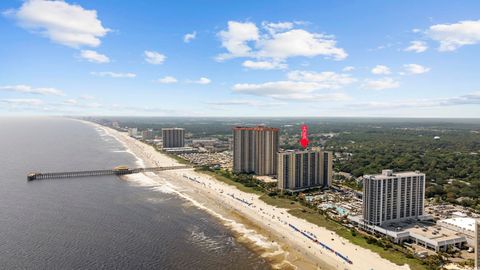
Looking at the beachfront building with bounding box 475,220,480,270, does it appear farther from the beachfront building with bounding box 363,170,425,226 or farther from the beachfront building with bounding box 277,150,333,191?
the beachfront building with bounding box 277,150,333,191

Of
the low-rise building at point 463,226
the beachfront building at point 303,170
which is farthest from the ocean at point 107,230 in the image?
the low-rise building at point 463,226

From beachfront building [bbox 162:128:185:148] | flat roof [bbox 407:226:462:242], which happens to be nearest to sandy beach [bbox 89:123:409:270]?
flat roof [bbox 407:226:462:242]

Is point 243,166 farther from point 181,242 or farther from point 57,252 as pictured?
point 57,252

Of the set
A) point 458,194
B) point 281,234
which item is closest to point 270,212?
point 281,234

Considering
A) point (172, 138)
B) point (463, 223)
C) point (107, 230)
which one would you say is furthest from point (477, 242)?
point (172, 138)

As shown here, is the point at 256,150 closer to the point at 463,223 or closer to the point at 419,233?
the point at 419,233
